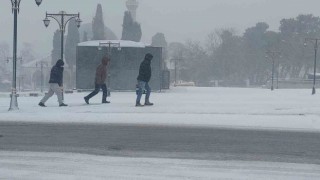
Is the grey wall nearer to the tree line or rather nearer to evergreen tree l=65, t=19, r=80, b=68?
the tree line

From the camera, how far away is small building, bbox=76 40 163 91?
38.5 m

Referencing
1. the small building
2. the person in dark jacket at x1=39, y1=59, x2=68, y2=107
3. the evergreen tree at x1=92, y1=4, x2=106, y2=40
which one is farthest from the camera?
the evergreen tree at x1=92, y1=4, x2=106, y2=40

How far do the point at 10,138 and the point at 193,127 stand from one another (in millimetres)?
4423

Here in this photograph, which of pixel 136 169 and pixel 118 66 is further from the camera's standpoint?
pixel 118 66

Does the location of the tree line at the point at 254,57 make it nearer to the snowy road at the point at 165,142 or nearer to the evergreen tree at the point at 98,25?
the evergreen tree at the point at 98,25

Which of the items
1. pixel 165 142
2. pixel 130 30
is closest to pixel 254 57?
pixel 130 30

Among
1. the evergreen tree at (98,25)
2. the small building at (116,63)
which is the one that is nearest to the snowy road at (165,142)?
the small building at (116,63)

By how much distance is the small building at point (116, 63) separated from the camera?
38469mm

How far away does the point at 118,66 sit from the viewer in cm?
3906

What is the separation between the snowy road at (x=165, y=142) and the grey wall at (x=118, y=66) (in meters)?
25.4

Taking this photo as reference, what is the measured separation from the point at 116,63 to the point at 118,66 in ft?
0.84

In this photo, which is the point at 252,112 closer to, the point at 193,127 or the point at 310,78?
the point at 193,127

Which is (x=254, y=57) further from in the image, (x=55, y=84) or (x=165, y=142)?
(x=165, y=142)

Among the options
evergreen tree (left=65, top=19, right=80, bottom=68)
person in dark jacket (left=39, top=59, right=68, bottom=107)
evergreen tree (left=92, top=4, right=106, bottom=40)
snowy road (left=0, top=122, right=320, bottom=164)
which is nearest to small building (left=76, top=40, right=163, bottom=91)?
person in dark jacket (left=39, top=59, right=68, bottom=107)
